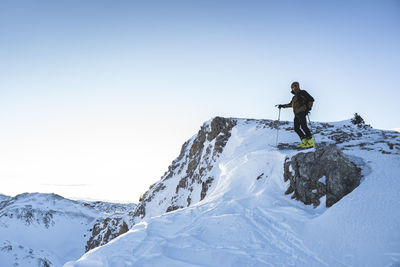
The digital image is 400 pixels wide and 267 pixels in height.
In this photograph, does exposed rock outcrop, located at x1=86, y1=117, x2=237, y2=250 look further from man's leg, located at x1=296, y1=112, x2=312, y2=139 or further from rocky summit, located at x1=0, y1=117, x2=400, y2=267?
man's leg, located at x1=296, y1=112, x2=312, y2=139

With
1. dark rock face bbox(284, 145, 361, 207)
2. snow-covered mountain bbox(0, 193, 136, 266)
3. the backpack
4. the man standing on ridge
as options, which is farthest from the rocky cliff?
snow-covered mountain bbox(0, 193, 136, 266)

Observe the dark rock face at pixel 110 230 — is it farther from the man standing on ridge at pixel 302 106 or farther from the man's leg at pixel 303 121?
the man's leg at pixel 303 121

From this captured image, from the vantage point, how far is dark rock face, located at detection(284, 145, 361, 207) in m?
6.91

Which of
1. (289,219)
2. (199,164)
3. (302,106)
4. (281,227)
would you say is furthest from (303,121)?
(199,164)

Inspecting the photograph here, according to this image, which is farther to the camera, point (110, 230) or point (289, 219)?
point (110, 230)

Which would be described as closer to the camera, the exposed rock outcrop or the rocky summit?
the rocky summit

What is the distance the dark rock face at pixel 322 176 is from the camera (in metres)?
6.91

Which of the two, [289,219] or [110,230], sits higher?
[289,219]

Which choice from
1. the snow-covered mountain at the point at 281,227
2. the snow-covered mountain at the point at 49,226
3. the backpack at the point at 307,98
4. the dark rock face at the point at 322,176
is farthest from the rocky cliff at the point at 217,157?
the snow-covered mountain at the point at 49,226

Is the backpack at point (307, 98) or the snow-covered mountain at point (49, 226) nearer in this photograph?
the backpack at point (307, 98)

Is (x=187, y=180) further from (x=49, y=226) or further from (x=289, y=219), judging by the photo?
(x=49, y=226)

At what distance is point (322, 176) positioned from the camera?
7637 mm

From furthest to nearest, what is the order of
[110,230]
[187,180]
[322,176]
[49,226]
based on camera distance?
[49,226] → [110,230] → [187,180] → [322,176]

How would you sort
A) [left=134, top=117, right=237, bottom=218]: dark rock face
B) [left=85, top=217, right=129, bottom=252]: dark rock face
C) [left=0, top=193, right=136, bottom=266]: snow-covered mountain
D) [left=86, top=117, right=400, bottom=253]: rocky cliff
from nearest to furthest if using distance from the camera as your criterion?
[left=86, top=117, right=400, bottom=253]: rocky cliff, [left=134, top=117, right=237, bottom=218]: dark rock face, [left=85, top=217, right=129, bottom=252]: dark rock face, [left=0, top=193, right=136, bottom=266]: snow-covered mountain
